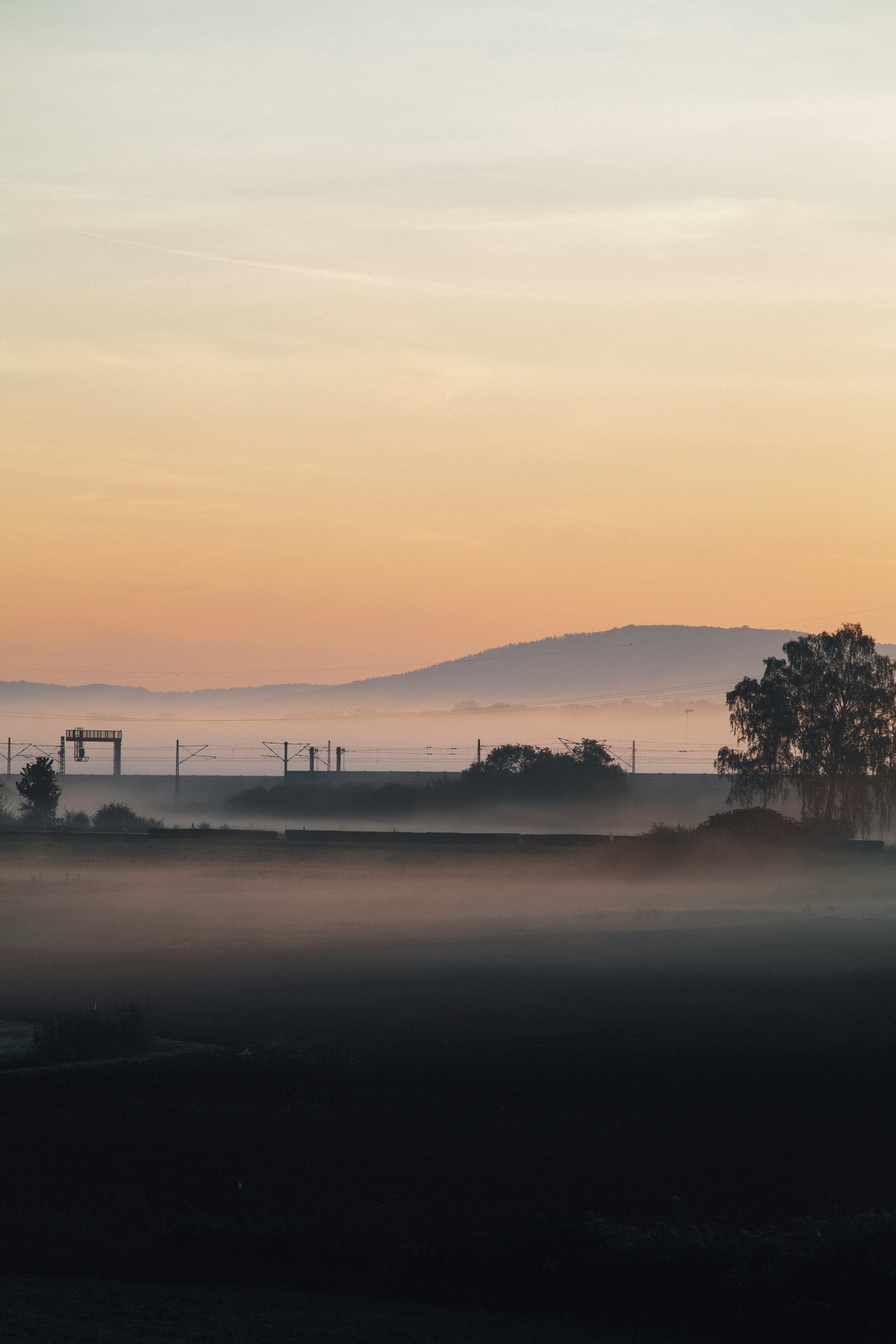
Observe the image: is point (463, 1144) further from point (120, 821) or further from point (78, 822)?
point (78, 822)

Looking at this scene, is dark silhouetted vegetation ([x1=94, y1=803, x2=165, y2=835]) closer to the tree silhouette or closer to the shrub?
the shrub

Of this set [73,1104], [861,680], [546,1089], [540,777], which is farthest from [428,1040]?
[540,777]

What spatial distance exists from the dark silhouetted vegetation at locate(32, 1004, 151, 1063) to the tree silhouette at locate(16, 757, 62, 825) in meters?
71.1

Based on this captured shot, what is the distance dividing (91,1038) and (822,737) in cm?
5775

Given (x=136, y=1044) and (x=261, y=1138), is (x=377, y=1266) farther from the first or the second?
(x=136, y=1044)

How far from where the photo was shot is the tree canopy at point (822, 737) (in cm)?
7419

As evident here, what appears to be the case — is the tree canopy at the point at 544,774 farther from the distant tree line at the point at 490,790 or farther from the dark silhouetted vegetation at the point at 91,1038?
the dark silhouetted vegetation at the point at 91,1038

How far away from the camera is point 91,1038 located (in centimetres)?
2395

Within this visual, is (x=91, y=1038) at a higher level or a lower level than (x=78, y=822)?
lower

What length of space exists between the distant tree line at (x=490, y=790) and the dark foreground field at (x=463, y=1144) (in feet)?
222

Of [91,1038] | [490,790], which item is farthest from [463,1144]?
[490,790]

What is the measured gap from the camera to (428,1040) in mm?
24500

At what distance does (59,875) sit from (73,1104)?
40.8m

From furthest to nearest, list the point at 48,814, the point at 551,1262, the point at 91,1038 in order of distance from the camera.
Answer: the point at 48,814 → the point at 91,1038 → the point at 551,1262
